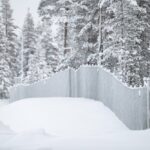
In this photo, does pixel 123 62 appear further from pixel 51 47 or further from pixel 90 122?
pixel 51 47

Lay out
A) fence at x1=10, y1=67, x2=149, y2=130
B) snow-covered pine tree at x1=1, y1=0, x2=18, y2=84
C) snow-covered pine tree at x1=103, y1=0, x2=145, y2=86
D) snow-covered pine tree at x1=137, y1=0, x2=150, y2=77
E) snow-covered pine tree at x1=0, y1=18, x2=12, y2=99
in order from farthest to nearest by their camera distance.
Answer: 1. snow-covered pine tree at x1=1, y1=0, x2=18, y2=84
2. snow-covered pine tree at x1=0, y1=18, x2=12, y2=99
3. snow-covered pine tree at x1=137, y1=0, x2=150, y2=77
4. snow-covered pine tree at x1=103, y1=0, x2=145, y2=86
5. fence at x1=10, y1=67, x2=149, y2=130

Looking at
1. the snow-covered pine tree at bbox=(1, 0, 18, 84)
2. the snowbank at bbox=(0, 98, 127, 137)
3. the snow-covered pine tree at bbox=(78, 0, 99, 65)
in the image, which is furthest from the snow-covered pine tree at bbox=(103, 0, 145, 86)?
the snow-covered pine tree at bbox=(1, 0, 18, 84)

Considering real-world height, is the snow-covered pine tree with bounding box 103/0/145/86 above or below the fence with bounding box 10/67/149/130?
above

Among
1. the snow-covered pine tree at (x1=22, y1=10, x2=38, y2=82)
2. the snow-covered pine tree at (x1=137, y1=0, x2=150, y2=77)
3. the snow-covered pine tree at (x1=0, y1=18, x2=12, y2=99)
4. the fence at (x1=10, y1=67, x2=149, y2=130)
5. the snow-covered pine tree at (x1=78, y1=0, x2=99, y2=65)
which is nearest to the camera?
the fence at (x1=10, y1=67, x2=149, y2=130)

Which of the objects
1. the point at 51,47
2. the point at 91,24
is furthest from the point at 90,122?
the point at 51,47

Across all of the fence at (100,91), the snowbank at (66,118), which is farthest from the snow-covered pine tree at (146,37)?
the snowbank at (66,118)

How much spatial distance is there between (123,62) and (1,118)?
20.8ft

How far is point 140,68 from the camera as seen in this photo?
1972cm

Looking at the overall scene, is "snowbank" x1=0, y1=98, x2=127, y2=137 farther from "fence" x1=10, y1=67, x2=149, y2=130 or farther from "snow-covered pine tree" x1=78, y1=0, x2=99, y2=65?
"snow-covered pine tree" x1=78, y1=0, x2=99, y2=65

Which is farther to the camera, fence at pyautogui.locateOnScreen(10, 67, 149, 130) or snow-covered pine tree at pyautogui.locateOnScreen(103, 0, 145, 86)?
snow-covered pine tree at pyautogui.locateOnScreen(103, 0, 145, 86)

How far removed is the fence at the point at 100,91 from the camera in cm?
1056

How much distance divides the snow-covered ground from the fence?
436 mm

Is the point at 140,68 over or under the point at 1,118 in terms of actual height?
over

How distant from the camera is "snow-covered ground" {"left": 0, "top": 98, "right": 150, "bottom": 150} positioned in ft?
23.5
